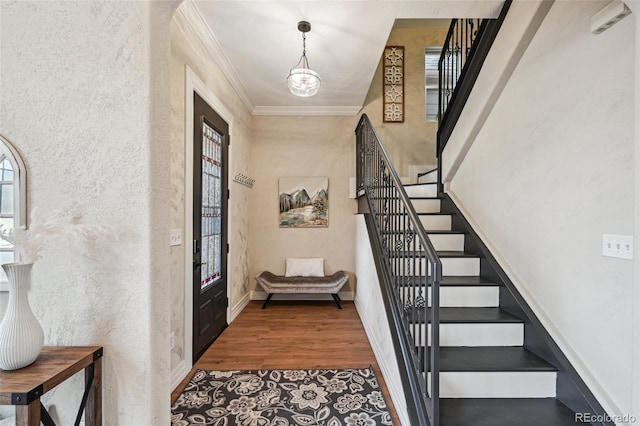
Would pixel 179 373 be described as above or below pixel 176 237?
below

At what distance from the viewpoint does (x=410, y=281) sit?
2041 millimetres

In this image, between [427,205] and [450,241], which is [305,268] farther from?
[450,241]

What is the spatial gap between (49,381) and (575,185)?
2.78m

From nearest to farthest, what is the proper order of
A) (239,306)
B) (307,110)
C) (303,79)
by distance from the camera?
(303,79)
(239,306)
(307,110)

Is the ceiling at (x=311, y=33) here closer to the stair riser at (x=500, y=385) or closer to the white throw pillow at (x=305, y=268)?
the white throw pillow at (x=305, y=268)

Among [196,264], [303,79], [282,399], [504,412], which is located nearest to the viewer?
[504,412]

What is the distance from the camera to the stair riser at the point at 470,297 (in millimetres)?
2402

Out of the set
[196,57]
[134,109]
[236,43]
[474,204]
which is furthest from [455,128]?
[134,109]

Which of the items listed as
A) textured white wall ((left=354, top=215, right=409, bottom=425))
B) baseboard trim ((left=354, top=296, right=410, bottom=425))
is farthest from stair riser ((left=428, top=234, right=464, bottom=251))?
baseboard trim ((left=354, top=296, right=410, bottom=425))

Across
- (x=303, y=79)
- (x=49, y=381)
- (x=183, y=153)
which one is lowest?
(x=49, y=381)

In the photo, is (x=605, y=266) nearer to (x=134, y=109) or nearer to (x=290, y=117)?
(x=134, y=109)

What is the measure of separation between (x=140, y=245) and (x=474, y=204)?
286cm

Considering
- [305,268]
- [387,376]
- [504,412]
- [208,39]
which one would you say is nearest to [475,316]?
[504,412]

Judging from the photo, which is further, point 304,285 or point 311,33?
point 304,285
